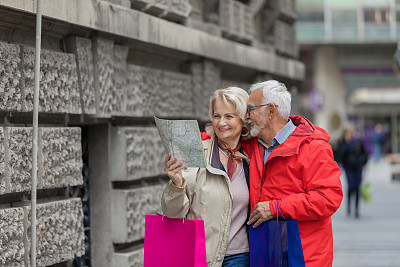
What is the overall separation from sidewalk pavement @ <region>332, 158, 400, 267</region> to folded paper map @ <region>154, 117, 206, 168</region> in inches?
187

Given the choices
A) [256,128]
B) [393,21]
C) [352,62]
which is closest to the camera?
[256,128]

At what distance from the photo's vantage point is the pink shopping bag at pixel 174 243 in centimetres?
338

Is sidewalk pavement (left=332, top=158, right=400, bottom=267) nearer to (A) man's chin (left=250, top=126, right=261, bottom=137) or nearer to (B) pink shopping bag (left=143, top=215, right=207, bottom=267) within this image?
(A) man's chin (left=250, top=126, right=261, bottom=137)

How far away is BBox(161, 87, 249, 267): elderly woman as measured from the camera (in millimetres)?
3457

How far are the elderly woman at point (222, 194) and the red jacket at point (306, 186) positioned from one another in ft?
0.39

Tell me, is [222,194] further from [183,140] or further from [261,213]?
[183,140]

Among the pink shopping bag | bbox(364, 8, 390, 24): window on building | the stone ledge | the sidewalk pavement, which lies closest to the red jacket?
the pink shopping bag

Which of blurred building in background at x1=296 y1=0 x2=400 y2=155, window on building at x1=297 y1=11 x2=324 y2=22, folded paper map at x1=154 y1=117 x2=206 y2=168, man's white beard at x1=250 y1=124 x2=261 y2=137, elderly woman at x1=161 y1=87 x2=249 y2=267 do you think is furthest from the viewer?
blurred building in background at x1=296 y1=0 x2=400 y2=155

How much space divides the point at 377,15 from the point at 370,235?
85.9 ft

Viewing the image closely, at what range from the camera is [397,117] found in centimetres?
3878

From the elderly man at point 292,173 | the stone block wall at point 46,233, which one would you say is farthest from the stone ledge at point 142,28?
the elderly man at point 292,173

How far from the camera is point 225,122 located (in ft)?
11.9

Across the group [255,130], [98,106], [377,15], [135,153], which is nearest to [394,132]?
[377,15]

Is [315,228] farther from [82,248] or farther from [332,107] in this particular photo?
[332,107]
